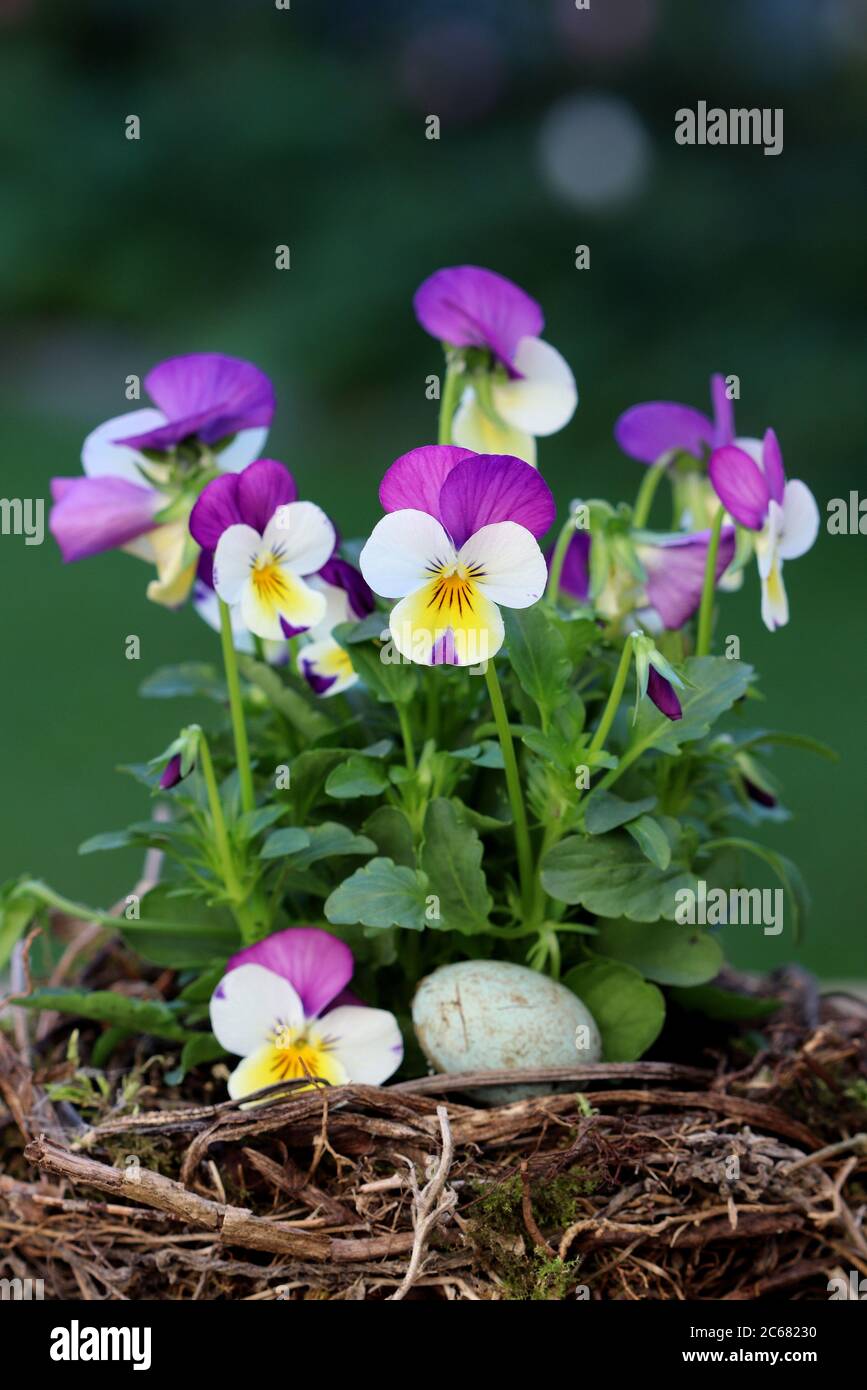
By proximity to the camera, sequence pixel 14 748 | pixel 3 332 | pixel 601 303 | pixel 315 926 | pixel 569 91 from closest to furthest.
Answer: pixel 315 926, pixel 14 748, pixel 601 303, pixel 569 91, pixel 3 332

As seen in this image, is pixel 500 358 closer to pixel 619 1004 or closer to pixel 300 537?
pixel 300 537

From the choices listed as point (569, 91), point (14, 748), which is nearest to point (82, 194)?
point (569, 91)

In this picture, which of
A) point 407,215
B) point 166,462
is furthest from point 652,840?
point 407,215

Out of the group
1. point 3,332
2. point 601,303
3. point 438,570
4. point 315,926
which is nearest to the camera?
point 438,570

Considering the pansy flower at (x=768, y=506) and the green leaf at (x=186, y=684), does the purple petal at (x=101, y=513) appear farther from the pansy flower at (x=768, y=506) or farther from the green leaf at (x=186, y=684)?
the pansy flower at (x=768, y=506)

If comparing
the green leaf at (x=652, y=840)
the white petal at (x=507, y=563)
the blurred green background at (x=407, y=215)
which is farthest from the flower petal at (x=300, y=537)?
the blurred green background at (x=407, y=215)

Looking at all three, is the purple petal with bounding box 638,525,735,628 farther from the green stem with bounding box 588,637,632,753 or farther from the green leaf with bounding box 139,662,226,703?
the green leaf with bounding box 139,662,226,703
